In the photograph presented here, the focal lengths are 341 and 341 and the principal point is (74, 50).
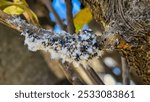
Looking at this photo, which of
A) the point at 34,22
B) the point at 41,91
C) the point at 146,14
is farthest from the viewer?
the point at 41,91

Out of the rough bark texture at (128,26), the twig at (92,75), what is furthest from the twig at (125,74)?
the rough bark texture at (128,26)

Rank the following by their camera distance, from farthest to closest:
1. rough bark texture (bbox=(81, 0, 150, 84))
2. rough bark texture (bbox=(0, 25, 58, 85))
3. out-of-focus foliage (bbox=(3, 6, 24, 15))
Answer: rough bark texture (bbox=(0, 25, 58, 85)) < out-of-focus foliage (bbox=(3, 6, 24, 15)) < rough bark texture (bbox=(81, 0, 150, 84))

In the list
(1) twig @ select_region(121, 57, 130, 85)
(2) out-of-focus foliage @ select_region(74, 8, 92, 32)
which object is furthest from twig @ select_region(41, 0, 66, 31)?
(1) twig @ select_region(121, 57, 130, 85)

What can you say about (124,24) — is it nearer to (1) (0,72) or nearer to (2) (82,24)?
(2) (82,24)

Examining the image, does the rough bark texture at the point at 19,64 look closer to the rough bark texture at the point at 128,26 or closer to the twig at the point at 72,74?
the twig at the point at 72,74

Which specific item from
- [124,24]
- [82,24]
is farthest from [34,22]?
[124,24]

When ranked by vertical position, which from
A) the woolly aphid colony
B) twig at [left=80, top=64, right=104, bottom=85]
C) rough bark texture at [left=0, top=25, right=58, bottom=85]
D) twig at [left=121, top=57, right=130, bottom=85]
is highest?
rough bark texture at [left=0, top=25, right=58, bottom=85]

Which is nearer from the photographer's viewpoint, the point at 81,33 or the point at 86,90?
the point at 81,33

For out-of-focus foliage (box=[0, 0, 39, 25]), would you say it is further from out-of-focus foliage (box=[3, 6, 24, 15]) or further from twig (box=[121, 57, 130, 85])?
twig (box=[121, 57, 130, 85])

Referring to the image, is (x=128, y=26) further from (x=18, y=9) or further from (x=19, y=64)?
(x=19, y=64)
